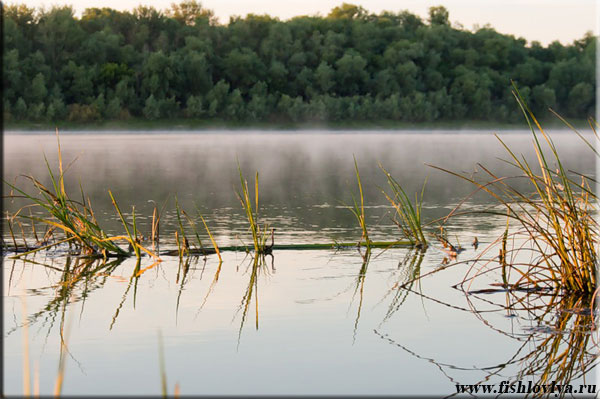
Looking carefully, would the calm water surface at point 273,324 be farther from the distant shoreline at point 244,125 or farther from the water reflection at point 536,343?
the distant shoreline at point 244,125

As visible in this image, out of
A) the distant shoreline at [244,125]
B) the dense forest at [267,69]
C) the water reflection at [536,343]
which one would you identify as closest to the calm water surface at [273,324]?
the water reflection at [536,343]

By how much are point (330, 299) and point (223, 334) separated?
970mm

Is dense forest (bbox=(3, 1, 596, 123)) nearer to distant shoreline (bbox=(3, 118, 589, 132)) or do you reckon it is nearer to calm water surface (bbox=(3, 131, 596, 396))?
distant shoreline (bbox=(3, 118, 589, 132))

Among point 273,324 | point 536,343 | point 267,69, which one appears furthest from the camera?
point 267,69

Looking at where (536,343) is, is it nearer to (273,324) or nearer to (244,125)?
(273,324)

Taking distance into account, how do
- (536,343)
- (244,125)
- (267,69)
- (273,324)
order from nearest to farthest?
(536,343) → (273,324) → (244,125) → (267,69)

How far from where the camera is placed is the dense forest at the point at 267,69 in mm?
71500

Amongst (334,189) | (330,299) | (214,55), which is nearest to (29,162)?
(334,189)

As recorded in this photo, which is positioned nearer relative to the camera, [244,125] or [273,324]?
[273,324]

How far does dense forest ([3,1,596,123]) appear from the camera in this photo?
71500 millimetres

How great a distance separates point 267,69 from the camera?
281 feet

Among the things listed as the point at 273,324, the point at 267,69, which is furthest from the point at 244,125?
the point at 273,324

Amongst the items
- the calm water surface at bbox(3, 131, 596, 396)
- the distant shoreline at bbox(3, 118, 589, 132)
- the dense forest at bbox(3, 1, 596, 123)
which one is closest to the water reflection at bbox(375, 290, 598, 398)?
the calm water surface at bbox(3, 131, 596, 396)

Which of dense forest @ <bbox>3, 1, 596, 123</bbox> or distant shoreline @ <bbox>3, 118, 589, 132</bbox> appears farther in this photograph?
dense forest @ <bbox>3, 1, 596, 123</bbox>
